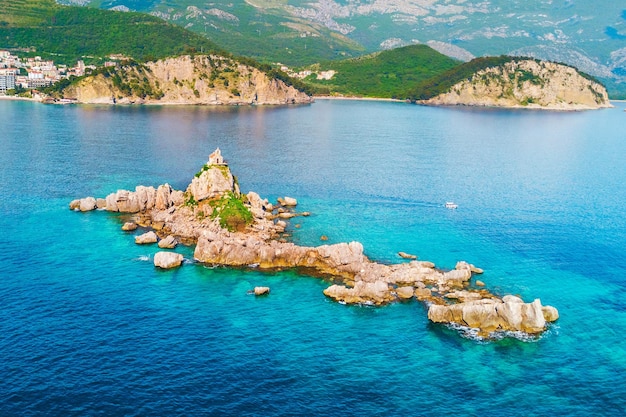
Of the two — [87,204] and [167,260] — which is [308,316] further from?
[87,204]

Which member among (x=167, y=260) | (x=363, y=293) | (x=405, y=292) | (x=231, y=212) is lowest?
(x=363, y=293)

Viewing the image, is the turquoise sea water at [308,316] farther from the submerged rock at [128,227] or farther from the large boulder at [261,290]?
the submerged rock at [128,227]

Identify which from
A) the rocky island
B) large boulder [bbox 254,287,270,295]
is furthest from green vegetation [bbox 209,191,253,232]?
large boulder [bbox 254,287,270,295]

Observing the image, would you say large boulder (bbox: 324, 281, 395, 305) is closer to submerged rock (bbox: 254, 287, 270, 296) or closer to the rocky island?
the rocky island

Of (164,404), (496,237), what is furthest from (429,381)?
(496,237)

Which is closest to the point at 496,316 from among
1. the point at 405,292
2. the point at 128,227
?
the point at 405,292

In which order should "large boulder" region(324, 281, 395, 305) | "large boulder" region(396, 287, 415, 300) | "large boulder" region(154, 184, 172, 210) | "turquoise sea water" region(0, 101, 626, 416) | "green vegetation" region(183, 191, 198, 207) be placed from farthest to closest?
"large boulder" region(154, 184, 172, 210), "green vegetation" region(183, 191, 198, 207), "large boulder" region(396, 287, 415, 300), "large boulder" region(324, 281, 395, 305), "turquoise sea water" region(0, 101, 626, 416)
